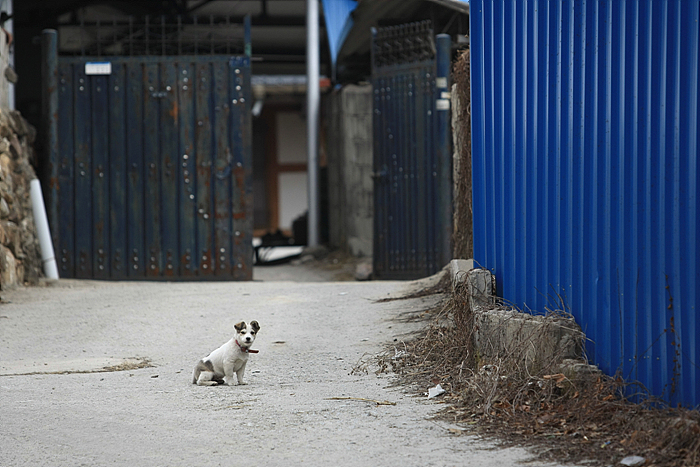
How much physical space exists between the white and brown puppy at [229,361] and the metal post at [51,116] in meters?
5.23

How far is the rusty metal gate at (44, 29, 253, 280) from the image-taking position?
360 inches

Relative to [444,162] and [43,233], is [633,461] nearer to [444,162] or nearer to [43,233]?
[444,162]

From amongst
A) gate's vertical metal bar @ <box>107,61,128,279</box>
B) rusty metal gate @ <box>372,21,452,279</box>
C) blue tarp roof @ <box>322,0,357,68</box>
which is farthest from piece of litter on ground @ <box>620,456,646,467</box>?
blue tarp roof @ <box>322,0,357,68</box>

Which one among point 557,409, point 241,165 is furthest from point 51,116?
point 557,409

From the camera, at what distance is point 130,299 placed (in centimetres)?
742

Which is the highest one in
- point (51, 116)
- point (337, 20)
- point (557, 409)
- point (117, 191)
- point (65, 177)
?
point (337, 20)

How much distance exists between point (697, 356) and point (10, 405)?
11.0 ft

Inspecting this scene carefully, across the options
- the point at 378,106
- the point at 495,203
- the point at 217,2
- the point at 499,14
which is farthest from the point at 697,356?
the point at 217,2

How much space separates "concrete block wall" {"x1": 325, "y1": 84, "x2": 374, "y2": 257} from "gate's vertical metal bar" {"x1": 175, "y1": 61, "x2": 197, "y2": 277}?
2967 millimetres

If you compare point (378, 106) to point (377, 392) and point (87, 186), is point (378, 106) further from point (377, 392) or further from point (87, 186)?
point (377, 392)

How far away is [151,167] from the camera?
9.23 m

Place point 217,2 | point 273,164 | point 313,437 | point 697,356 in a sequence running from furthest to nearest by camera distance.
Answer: point 273,164, point 217,2, point 313,437, point 697,356

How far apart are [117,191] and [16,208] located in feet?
3.86

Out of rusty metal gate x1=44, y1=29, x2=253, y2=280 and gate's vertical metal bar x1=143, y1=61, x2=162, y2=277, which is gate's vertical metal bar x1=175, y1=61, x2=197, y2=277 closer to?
rusty metal gate x1=44, y1=29, x2=253, y2=280
